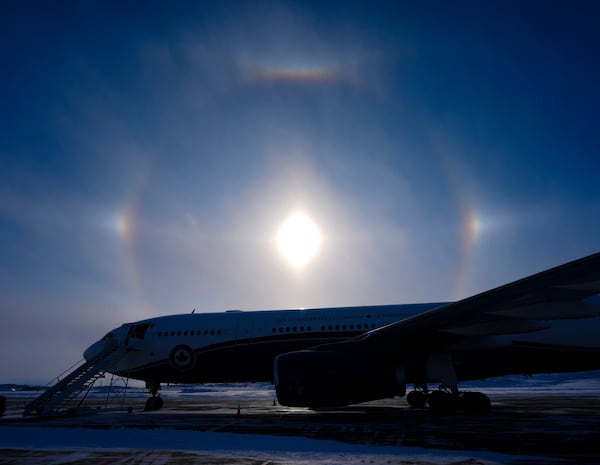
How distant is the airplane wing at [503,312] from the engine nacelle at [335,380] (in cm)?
79

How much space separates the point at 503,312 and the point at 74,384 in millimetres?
15169

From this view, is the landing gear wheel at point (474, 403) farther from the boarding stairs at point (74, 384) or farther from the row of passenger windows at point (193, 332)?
the boarding stairs at point (74, 384)

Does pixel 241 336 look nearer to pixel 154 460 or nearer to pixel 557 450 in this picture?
pixel 154 460

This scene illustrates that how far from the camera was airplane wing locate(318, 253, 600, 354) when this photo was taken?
8383mm

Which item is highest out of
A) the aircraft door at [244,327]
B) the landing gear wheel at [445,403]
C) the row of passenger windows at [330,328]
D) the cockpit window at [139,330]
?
the cockpit window at [139,330]

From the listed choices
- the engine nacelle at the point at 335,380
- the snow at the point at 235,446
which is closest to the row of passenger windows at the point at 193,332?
the engine nacelle at the point at 335,380

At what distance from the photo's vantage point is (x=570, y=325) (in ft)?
47.3

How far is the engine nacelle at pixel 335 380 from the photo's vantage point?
11383mm

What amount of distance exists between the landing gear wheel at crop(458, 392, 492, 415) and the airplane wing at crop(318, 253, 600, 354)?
2116 millimetres

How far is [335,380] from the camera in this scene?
37.4 ft

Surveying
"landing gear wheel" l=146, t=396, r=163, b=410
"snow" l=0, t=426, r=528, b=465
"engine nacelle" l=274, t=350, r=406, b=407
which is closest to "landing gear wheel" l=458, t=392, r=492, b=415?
"engine nacelle" l=274, t=350, r=406, b=407

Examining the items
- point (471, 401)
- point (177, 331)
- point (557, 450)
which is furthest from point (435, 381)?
point (177, 331)

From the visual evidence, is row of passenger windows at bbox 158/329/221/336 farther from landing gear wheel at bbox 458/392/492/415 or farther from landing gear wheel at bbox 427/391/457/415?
landing gear wheel at bbox 458/392/492/415

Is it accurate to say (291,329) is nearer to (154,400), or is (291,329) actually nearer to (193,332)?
(193,332)
